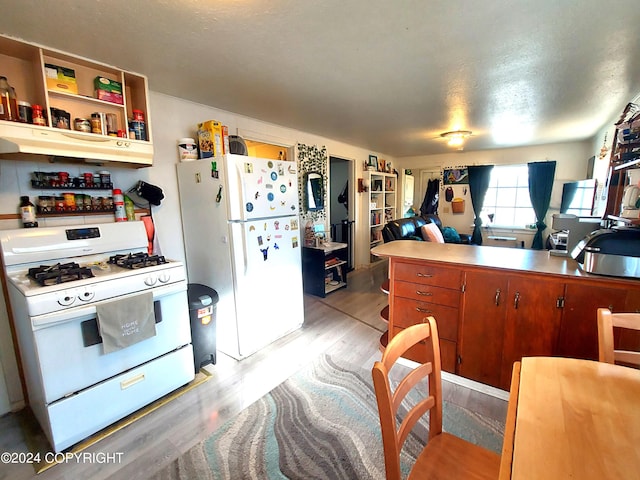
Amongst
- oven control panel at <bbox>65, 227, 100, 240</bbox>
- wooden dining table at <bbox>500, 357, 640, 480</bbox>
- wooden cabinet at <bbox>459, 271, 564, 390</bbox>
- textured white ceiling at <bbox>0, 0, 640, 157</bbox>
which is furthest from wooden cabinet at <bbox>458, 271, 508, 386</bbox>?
oven control panel at <bbox>65, 227, 100, 240</bbox>

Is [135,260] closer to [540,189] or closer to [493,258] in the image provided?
[493,258]

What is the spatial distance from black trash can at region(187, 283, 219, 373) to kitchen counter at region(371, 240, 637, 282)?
4.70 ft

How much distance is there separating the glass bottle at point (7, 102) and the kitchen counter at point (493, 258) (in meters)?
2.38

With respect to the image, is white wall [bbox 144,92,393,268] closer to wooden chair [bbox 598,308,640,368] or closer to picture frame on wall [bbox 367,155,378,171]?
wooden chair [bbox 598,308,640,368]

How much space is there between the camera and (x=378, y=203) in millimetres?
5816

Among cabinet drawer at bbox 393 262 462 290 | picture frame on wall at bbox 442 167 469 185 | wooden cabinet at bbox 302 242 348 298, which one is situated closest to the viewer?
cabinet drawer at bbox 393 262 462 290

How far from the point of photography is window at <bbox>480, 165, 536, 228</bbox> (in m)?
5.55

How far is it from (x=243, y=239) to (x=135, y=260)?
2.47 feet

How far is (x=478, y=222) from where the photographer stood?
233 inches

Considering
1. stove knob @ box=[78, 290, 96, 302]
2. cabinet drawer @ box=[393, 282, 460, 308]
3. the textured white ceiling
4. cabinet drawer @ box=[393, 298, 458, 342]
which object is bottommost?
cabinet drawer @ box=[393, 298, 458, 342]

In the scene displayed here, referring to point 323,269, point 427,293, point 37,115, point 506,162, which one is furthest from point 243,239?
point 506,162

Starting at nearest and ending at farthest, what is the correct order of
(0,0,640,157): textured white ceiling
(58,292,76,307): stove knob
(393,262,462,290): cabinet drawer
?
(0,0,640,157): textured white ceiling < (58,292,76,307): stove knob < (393,262,462,290): cabinet drawer

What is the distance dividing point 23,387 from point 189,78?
2.42m

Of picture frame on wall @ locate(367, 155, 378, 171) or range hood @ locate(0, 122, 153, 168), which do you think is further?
picture frame on wall @ locate(367, 155, 378, 171)
